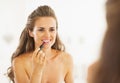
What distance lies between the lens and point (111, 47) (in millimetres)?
368

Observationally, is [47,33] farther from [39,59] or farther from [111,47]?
[111,47]

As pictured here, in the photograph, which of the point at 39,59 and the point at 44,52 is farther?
the point at 44,52

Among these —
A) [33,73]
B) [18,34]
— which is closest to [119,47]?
[33,73]

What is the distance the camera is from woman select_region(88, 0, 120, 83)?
0.36 m

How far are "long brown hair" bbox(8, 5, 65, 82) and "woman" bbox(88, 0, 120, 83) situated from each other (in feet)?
1.90

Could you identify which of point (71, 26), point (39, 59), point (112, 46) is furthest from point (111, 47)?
point (71, 26)

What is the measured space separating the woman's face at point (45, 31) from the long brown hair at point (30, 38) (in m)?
0.02

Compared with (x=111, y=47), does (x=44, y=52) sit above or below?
below

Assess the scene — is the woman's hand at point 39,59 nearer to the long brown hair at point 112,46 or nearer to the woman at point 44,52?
the woman at point 44,52

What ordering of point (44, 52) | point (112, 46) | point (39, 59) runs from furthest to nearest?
point (44, 52) < point (39, 59) < point (112, 46)

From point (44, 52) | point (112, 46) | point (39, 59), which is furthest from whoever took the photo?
point (44, 52)

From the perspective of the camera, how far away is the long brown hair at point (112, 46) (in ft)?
1.19

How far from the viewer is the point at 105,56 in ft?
1.24

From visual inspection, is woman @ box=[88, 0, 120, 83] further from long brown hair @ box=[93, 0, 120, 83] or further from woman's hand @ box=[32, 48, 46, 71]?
woman's hand @ box=[32, 48, 46, 71]
